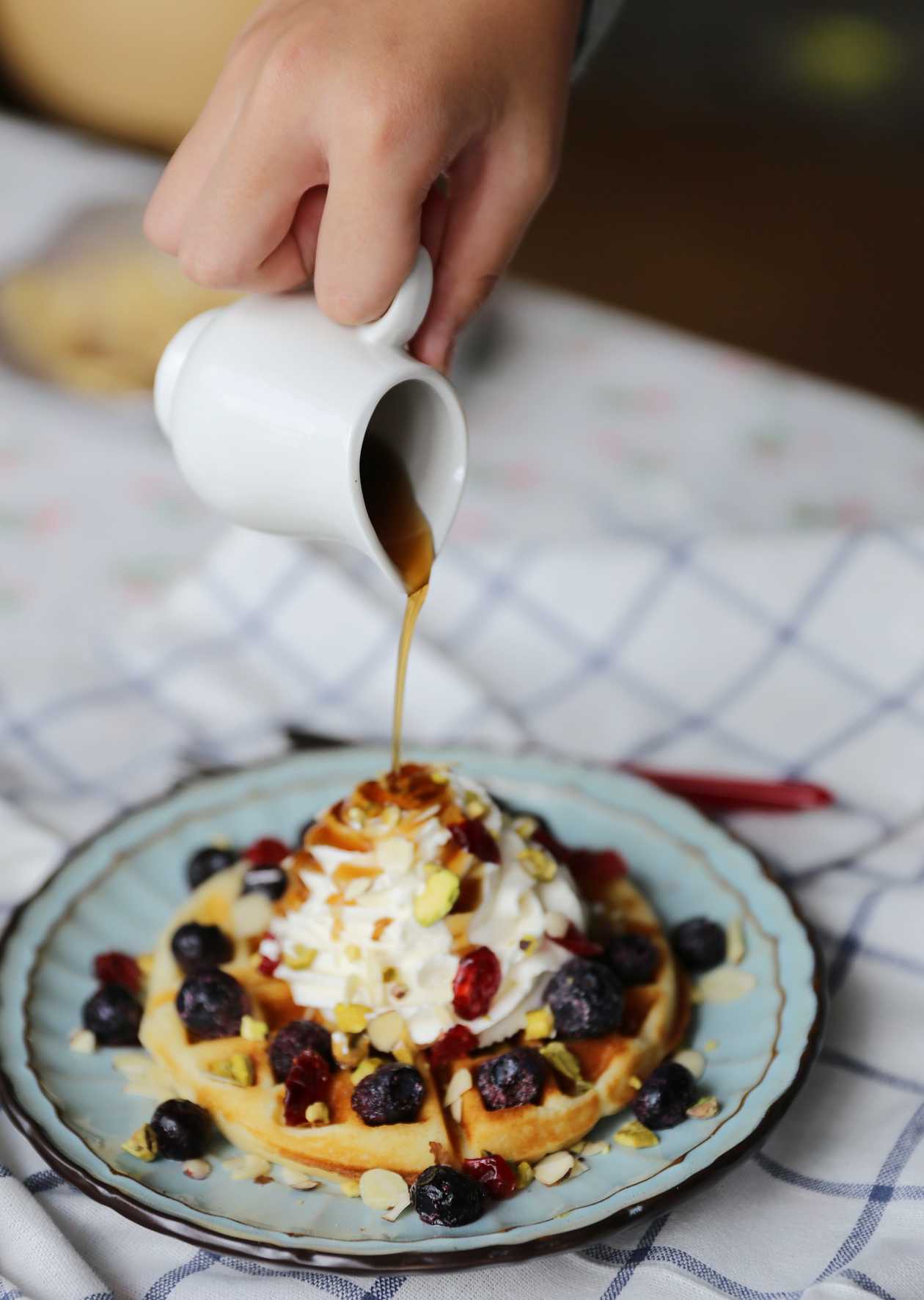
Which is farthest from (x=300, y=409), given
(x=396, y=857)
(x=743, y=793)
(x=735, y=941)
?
(x=743, y=793)

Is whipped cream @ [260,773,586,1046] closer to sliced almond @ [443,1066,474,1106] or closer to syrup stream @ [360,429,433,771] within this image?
sliced almond @ [443,1066,474,1106]

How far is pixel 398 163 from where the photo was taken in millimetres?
1338

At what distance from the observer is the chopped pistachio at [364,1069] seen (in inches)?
60.2

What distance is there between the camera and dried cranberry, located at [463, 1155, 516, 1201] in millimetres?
1425

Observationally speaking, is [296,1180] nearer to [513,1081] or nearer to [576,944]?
[513,1081]

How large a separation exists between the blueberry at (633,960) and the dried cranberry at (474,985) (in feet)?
0.60

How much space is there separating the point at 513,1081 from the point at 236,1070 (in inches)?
12.0

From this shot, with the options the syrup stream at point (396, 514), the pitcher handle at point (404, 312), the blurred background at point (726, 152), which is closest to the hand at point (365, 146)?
the pitcher handle at point (404, 312)

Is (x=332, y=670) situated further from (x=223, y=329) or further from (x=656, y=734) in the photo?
(x=223, y=329)

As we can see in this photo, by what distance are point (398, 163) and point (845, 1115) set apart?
1.15 meters

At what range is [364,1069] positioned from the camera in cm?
154

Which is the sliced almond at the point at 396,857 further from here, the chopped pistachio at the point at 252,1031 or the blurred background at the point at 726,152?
the blurred background at the point at 726,152

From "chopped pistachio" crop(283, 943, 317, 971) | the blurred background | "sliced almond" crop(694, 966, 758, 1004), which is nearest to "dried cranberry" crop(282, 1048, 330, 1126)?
"chopped pistachio" crop(283, 943, 317, 971)

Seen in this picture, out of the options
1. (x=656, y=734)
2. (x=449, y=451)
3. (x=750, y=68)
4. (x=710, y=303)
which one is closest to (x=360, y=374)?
(x=449, y=451)
